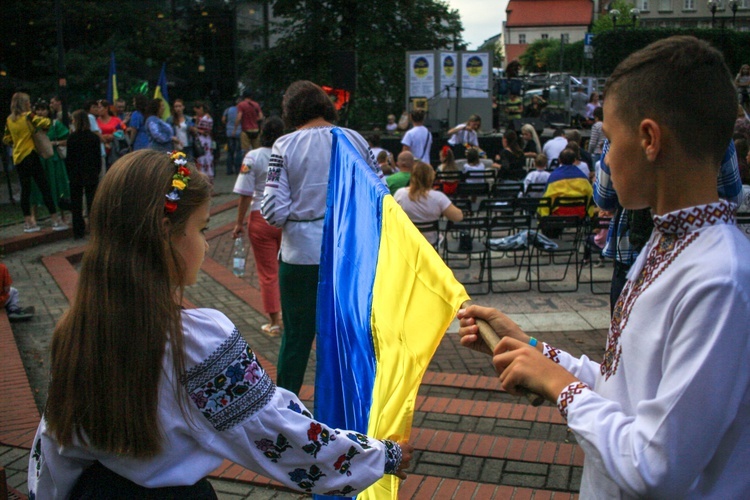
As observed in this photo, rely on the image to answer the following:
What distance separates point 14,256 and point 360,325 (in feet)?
30.8

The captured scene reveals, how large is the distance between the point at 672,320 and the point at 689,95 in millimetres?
423

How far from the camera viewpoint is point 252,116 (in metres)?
19.0

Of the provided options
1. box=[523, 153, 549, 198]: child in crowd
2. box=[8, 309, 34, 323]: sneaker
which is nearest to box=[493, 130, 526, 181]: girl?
box=[523, 153, 549, 198]: child in crowd

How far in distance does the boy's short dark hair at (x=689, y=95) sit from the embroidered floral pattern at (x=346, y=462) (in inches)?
42.9

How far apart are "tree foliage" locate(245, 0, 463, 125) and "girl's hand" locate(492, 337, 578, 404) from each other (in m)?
28.0

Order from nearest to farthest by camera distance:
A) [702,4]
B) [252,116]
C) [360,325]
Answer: [360,325] < [252,116] < [702,4]

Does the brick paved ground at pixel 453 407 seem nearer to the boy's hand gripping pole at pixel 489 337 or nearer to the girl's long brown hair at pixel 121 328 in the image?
the boy's hand gripping pole at pixel 489 337

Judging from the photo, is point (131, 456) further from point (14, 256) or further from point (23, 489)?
point (14, 256)

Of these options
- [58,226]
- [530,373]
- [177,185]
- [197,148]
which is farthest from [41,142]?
[530,373]

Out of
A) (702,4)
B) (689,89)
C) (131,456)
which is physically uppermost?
(702,4)

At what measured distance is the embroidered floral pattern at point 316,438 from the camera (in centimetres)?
189

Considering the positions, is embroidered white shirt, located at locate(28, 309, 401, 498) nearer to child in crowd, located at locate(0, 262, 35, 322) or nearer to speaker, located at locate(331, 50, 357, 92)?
child in crowd, located at locate(0, 262, 35, 322)

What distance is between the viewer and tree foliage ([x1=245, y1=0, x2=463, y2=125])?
1169 inches

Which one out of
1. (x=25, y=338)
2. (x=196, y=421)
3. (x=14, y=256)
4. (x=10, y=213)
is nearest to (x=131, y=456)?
(x=196, y=421)
